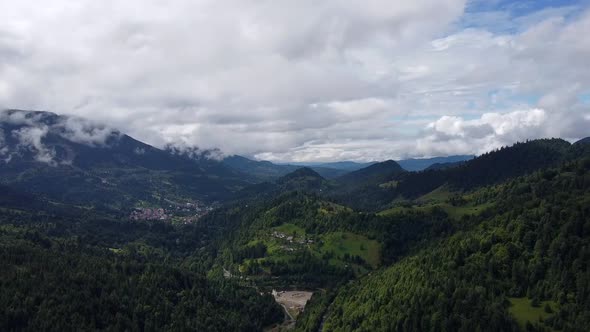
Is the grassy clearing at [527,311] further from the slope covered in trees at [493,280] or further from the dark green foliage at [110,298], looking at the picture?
the dark green foliage at [110,298]

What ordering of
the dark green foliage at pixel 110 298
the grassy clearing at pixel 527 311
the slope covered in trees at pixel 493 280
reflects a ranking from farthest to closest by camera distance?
the dark green foliage at pixel 110 298 → the slope covered in trees at pixel 493 280 → the grassy clearing at pixel 527 311

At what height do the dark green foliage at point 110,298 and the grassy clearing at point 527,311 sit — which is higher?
the grassy clearing at point 527,311

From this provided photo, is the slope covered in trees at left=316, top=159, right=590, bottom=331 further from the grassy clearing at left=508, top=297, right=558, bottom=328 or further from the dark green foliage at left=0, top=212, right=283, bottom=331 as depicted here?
the dark green foliage at left=0, top=212, right=283, bottom=331

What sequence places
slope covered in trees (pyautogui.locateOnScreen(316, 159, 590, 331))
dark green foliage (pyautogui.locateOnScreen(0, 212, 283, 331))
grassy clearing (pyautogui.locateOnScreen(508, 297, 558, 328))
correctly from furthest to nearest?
1. dark green foliage (pyautogui.locateOnScreen(0, 212, 283, 331))
2. slope covered in trees (pyautogui.locateOnScreen(316, 159, 590, 331))
3. grassy clearing (pyautogui.locateOnScreen(508, 297, 558, 328))

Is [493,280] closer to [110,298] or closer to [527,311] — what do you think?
[527,311]

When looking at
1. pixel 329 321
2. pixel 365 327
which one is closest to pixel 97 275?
pixel 329 321

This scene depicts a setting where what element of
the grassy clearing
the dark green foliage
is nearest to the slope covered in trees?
the grassy clearing

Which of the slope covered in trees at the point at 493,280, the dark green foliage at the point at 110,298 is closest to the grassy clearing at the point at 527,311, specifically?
the slope covered in trees at the point at 493,280

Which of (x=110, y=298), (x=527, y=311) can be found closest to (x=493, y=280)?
(x=527, y=311)

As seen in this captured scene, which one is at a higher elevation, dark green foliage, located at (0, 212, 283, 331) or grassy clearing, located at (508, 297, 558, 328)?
grassy clearing, located at (508, 297, 558, 328)
